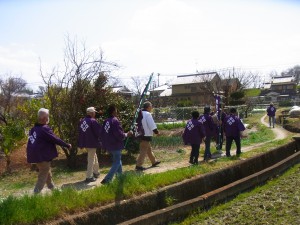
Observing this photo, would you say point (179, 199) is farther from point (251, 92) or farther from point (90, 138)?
point (251, 92)

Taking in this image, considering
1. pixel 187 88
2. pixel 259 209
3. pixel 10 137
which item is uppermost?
pixel 187 88

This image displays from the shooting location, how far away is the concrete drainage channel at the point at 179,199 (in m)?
5.24

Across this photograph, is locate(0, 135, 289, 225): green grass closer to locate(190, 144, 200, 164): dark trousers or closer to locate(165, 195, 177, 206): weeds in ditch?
locate(165, 195, 177, 206): weeds in ditch

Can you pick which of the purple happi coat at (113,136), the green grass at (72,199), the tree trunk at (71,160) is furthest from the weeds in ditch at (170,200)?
the tree trunk at (71,160)

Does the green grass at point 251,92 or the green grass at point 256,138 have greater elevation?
the green grass at point 251,92

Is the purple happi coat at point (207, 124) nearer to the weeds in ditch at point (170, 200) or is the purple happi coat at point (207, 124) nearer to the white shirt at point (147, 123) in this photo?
the white shirt at point (147, 123)

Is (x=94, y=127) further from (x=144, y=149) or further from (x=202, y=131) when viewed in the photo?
(x=202, y=131)

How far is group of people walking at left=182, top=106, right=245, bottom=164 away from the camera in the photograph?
31.9 feet

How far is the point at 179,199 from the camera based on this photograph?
6.67 metres

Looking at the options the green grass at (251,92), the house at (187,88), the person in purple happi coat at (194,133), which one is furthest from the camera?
the house at (187,88)

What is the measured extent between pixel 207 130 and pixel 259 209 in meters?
4.80

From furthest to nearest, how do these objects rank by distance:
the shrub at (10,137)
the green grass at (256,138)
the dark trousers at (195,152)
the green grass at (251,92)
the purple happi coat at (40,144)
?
1. the green grass at (251,92)
2. the green grass at (256,138)
3. the shrub at (10,137)
4. the dark trousers at (195,152)
5. the purple happi coat at (40,144)

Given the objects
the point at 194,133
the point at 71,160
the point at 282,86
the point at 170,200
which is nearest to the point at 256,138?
the point at 194,133

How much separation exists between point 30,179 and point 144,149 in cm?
322
